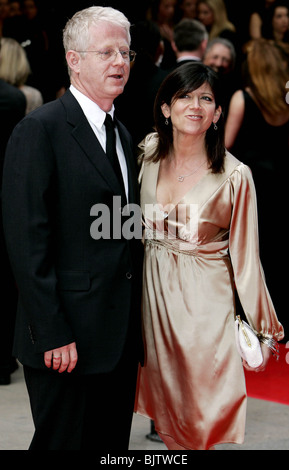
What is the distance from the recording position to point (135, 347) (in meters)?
2.84

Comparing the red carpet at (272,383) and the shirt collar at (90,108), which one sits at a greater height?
the shirt collar at (90,108)

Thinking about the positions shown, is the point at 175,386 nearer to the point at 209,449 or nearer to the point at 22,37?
the point at 209,449

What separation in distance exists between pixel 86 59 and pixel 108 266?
71cm

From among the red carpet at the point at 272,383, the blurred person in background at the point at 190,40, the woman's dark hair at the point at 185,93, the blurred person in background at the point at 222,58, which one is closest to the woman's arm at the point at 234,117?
the blurred person in background at the point at 190,40

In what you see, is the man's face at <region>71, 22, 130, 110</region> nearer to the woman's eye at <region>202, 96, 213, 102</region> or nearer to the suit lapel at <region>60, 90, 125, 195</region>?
the suit lapel at <region>60, 90, 125, 195</region>

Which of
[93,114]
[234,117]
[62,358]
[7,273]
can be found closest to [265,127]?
[234,117]

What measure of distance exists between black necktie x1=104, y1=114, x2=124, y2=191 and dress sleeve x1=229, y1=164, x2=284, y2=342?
476mm

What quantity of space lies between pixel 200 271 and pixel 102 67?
0.86 meters

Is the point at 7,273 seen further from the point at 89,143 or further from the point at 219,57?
the point at 219,57

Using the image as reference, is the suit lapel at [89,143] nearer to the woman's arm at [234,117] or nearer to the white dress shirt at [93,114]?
the white dress shirt at [93,114]

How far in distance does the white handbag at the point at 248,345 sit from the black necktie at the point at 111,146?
73cm

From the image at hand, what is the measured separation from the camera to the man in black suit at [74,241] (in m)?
2.44

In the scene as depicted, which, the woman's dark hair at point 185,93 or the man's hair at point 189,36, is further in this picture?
the man's hair at point 189,36

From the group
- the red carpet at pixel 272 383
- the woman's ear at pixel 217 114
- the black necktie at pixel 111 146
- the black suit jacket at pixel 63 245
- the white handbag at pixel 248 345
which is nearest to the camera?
the black suit jacket at pixel 63 245
